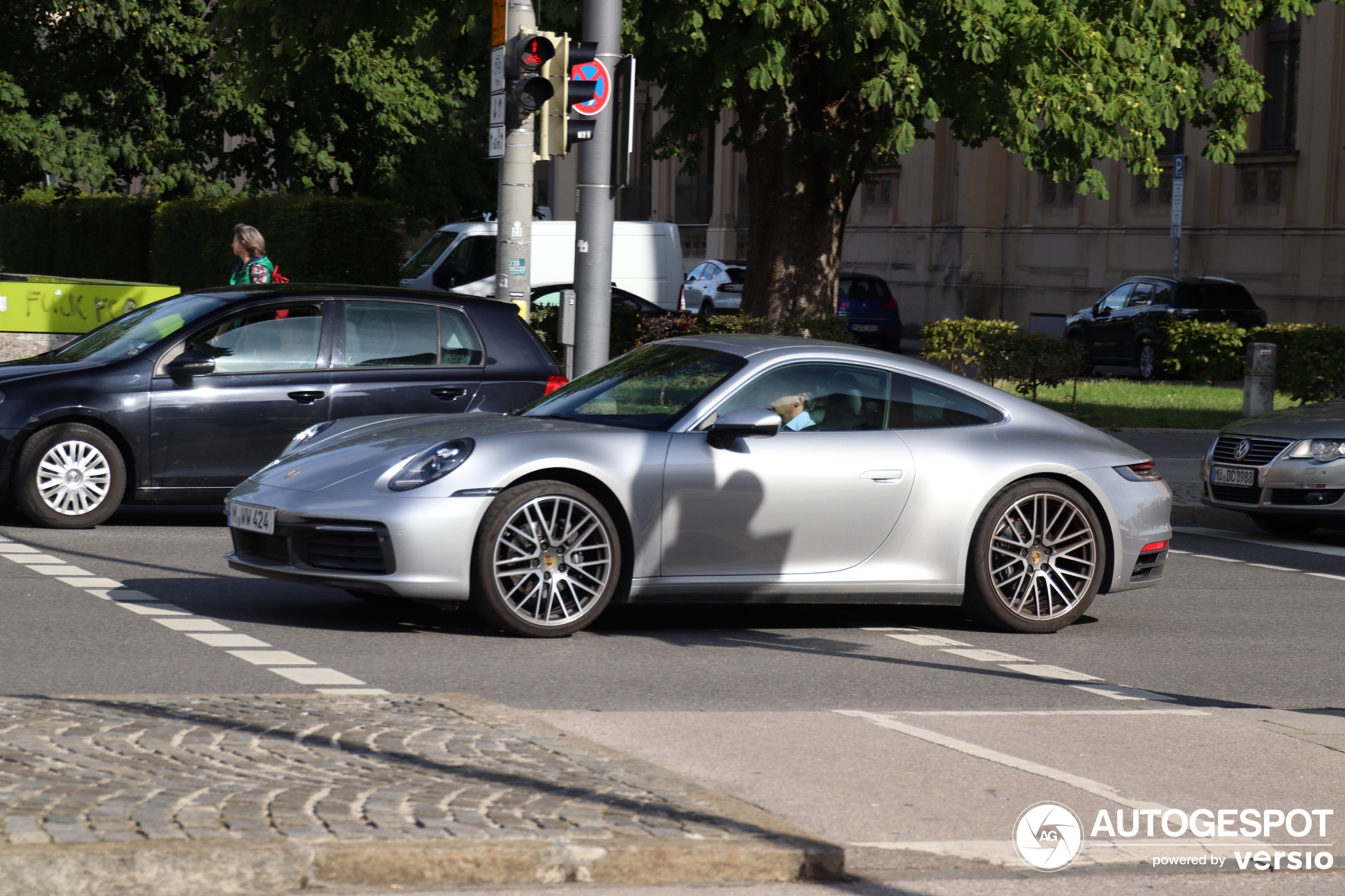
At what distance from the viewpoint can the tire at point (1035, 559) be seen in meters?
8.78

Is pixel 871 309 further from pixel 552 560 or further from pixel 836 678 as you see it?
pixel 836 678

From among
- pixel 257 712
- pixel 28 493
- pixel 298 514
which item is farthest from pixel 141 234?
pixel 257 712

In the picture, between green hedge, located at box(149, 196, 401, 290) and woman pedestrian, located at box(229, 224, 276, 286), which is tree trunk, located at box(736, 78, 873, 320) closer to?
green hedge, located at box(149, 196, 401, 290)

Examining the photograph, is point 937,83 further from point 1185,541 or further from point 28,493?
point 28,493

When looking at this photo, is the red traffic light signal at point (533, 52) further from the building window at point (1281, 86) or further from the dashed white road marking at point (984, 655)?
the building window at point (1281, 86)

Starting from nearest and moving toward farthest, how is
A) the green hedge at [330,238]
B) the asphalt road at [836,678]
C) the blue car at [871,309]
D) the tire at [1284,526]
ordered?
the asphalt road at [836,678] → the tire at [1284,526] → the green hedge at [330,238] → the blue car at [871,309]

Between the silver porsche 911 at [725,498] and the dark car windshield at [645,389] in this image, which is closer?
the silver porsche 911 at [725,498]

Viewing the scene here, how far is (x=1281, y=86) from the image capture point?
3612 cm

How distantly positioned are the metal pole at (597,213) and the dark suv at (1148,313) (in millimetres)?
18147

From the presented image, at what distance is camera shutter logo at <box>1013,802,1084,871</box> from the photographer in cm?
486

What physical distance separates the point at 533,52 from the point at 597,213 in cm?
120

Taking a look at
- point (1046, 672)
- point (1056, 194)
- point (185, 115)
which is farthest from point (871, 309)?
point (1046, 672)

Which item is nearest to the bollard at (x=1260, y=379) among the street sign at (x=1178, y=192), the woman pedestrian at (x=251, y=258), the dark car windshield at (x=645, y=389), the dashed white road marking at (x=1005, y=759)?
the woman pedestrian at (x=251, y=258)

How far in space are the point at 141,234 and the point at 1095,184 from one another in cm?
1807
